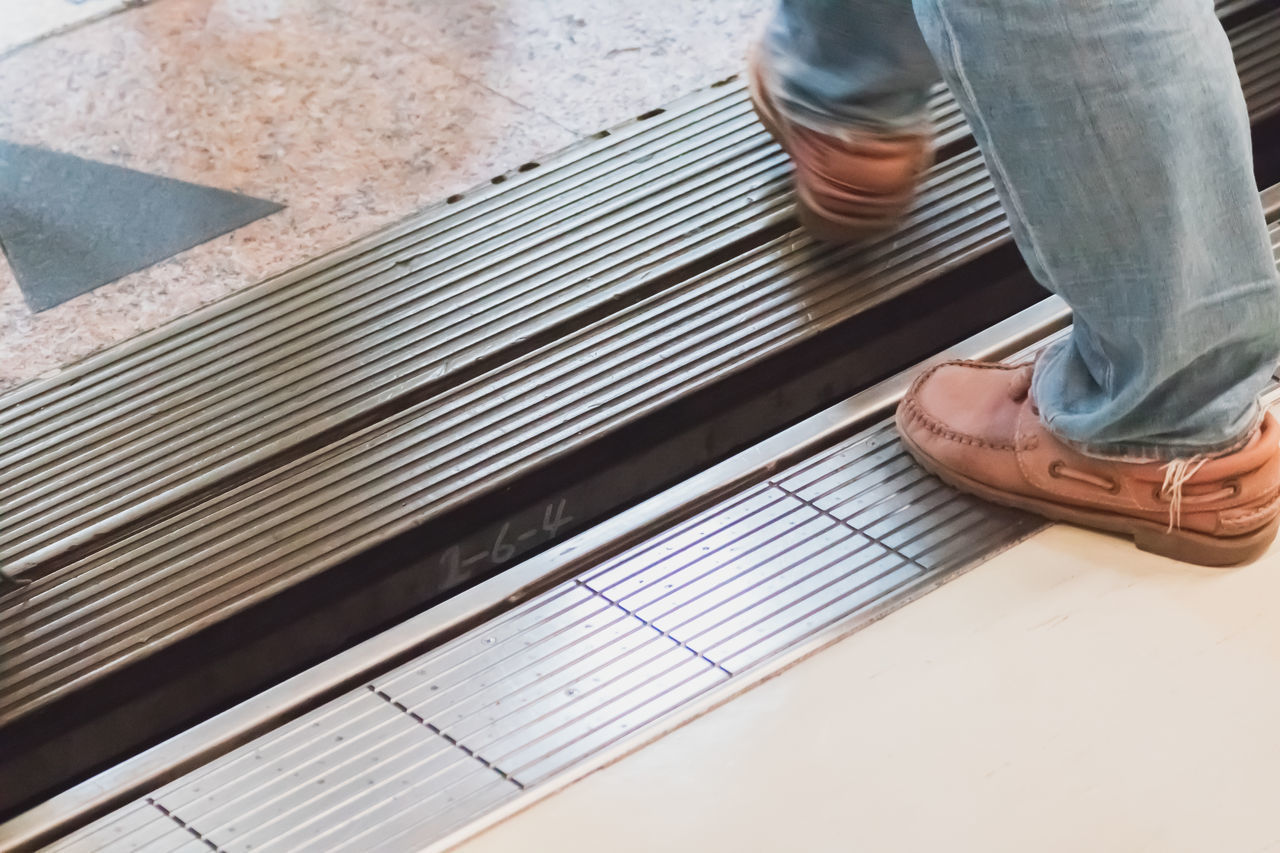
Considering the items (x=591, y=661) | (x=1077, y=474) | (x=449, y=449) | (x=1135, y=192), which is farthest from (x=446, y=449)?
(x=1135, y=192)

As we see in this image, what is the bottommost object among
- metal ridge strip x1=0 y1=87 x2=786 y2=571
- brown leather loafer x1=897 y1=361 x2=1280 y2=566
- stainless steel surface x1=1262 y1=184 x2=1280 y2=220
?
stainless steel surface x1=1262 y1=184 x2=1280 y2=220

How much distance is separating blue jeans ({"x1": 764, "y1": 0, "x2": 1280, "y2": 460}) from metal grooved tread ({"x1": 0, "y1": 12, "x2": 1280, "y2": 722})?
0.48 metres

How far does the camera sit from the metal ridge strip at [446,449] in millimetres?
1215

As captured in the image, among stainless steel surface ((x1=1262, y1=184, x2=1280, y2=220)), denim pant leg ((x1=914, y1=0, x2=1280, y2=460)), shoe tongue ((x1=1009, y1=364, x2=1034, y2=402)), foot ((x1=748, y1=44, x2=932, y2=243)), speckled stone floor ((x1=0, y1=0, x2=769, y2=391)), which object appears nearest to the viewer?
denim pant leg ((x1=914, y1=0, x2=1280, y2=460))

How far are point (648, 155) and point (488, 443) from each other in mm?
539

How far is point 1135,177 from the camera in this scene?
0.86 m

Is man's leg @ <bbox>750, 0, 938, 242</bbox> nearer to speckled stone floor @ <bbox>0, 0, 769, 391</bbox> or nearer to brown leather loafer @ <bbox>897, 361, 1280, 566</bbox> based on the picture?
brown leather loafer @ <bbox>897, 361, 1280, 566</bbox>

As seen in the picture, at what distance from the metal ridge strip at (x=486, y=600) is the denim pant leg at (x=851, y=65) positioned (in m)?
0.29

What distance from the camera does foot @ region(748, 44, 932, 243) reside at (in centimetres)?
130

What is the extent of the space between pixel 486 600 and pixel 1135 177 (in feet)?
2.29

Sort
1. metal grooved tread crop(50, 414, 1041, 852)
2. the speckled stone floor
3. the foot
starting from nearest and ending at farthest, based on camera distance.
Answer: metal grooved tread crop(50, 414, 1041, 852) < the foot < the speckled stone floor

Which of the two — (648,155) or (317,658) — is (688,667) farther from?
(648,155)

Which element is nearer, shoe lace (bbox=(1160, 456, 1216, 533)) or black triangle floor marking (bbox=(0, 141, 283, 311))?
shoe lace (bbox=(1160, 456, 1216, 533))

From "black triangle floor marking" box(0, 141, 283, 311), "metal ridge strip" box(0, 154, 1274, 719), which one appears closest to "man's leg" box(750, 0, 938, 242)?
"metal ridge strip" box(0, 154, 1274, 719)
